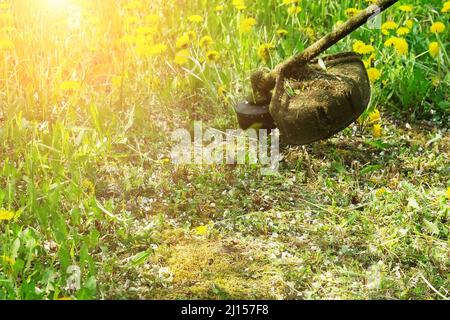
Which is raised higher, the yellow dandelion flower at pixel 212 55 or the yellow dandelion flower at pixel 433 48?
the yellow dandelion flower at pixel 433 48

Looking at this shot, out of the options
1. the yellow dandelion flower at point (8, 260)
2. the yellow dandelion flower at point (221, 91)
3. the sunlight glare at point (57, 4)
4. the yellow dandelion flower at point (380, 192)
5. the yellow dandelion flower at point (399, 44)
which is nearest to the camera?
the yellow dandelion flower at point (8, 260)

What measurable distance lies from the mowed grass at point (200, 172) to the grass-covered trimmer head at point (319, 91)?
0.18 metres

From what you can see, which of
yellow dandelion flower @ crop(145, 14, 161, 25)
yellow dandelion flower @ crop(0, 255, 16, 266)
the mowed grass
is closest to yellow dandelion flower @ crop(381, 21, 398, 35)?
the mowed grass

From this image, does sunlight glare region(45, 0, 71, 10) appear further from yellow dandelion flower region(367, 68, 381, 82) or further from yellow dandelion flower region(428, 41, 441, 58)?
yellow dandelion flower region(428, 41, 441, 58)

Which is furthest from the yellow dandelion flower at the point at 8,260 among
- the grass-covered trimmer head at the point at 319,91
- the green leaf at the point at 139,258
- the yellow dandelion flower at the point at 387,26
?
the yellow dandelion flower at the point at 387,26

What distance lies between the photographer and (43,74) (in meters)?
3.28

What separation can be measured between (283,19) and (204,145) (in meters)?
1.09

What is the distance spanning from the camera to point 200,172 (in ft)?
9.63

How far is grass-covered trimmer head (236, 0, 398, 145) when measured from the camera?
2809 mm

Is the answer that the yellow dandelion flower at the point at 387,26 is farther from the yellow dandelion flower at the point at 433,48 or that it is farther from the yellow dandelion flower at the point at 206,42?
the yellow dandelion flower at the point at 206,42

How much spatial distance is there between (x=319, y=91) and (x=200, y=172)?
62 centimetres

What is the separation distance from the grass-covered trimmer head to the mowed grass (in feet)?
0.60

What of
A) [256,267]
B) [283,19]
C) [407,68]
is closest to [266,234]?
[256,267]

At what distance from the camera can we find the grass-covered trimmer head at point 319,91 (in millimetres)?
2809
